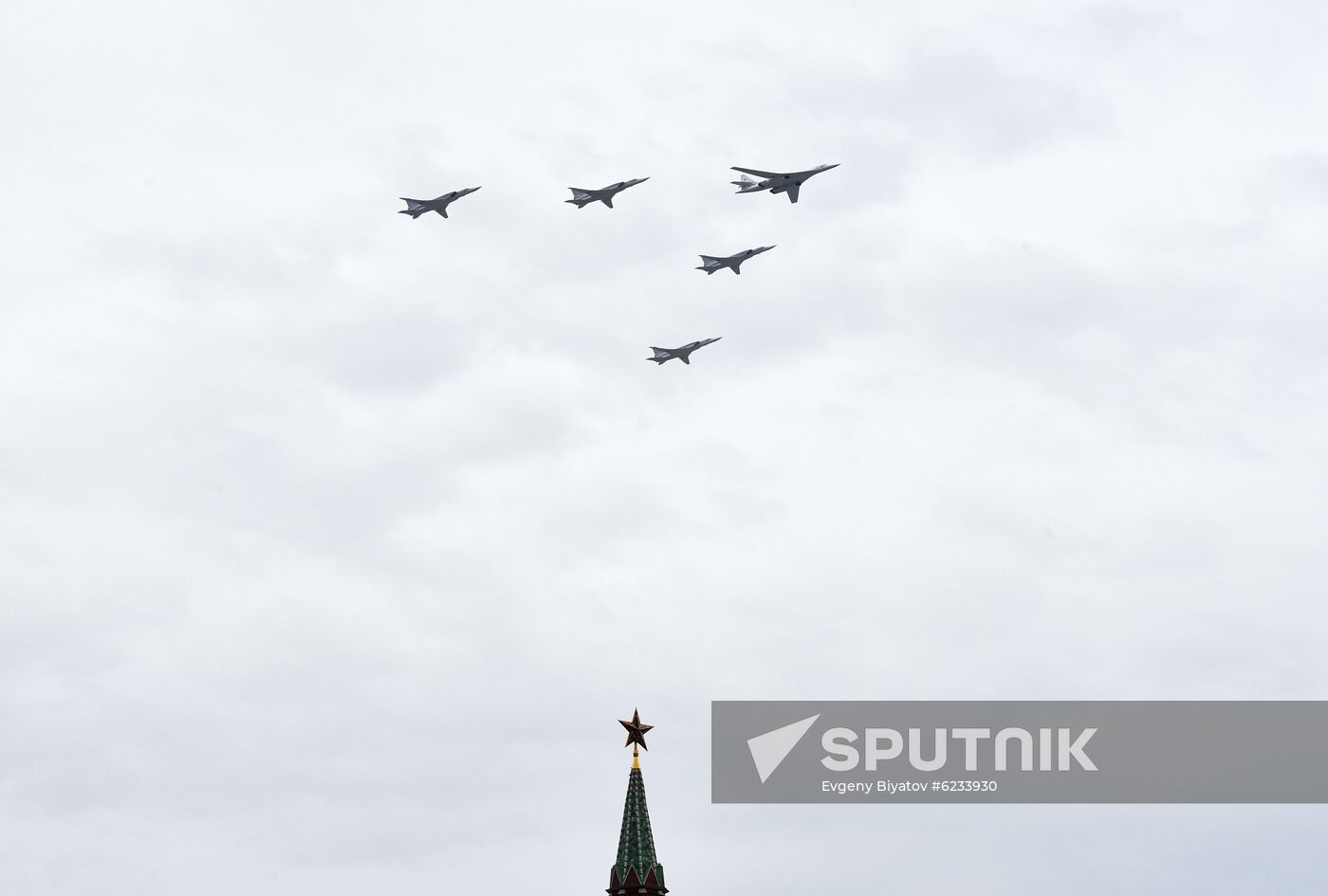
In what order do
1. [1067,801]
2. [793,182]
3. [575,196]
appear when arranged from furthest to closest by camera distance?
1. [575,196]
2. [793,182]
3. [1067,801]

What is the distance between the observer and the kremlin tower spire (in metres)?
115

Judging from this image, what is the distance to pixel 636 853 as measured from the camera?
115625 millimetres

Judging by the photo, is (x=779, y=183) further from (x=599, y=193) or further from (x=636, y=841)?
(x=636, y=841)

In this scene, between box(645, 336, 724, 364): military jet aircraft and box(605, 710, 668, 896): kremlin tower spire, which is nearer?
box(605, 710, 668, 896): kremlin tower spire

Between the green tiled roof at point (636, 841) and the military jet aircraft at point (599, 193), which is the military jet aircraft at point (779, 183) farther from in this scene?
the green tiled roof at point (636, 841)

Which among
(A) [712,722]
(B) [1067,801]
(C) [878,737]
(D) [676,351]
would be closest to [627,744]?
(A) [712,722]

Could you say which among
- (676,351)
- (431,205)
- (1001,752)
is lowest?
(1001,752)

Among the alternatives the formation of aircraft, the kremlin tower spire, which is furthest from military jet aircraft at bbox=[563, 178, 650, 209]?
the kremlin tower spire

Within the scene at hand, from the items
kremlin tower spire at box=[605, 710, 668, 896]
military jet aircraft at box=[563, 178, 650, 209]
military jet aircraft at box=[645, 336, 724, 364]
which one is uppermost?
military jet aircraft at box=[563, 178, 650, 209]

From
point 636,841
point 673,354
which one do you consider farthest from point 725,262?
point 636,841

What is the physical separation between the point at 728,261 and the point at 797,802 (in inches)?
1903

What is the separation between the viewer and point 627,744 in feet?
395

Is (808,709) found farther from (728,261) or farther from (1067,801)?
(728,261)

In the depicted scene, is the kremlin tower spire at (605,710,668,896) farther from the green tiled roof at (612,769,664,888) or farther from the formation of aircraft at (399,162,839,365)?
the formation of aircraft at (399,162,839,365)
